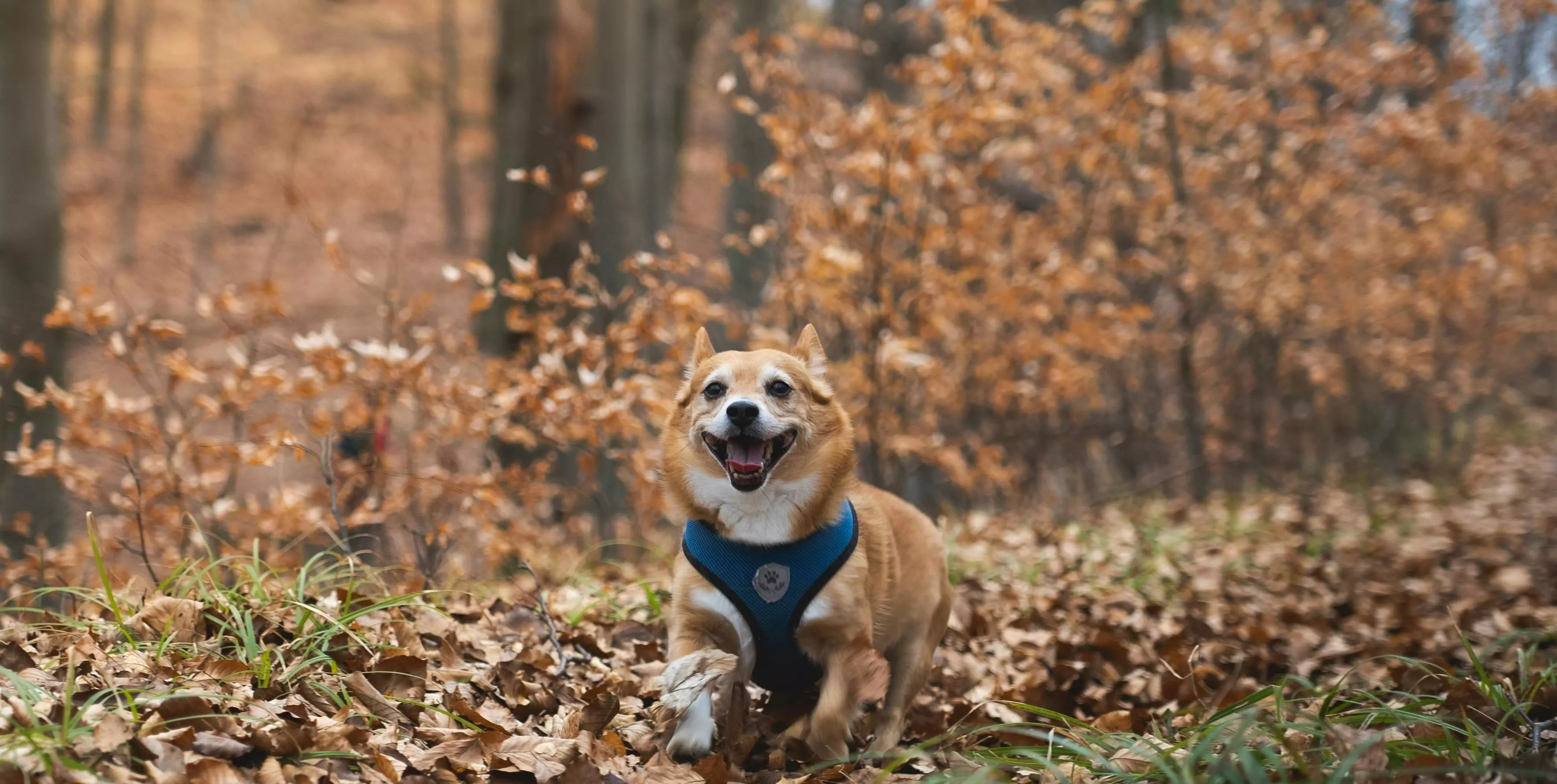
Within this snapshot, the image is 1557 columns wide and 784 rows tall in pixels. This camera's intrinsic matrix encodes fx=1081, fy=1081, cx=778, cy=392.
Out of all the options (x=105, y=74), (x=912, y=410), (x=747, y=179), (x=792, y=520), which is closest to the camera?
(x=792, y=520)

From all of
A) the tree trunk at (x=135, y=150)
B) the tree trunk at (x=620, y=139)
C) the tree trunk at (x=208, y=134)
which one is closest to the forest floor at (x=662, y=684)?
the tree trunk at (x=620, y=139)

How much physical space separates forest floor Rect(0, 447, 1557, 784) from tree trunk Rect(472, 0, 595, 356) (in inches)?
130

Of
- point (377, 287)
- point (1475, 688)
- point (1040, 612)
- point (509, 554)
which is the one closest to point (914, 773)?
point (1475, 688)

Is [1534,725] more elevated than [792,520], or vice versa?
[792,520]

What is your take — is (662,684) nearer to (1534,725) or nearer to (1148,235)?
(1534,725)

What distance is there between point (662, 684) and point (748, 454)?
29.9 inches

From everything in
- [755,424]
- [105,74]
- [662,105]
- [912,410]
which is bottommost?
[912,410]

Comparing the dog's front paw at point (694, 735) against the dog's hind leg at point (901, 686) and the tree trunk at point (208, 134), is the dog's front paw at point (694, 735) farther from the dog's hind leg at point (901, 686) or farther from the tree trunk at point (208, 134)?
the tree trunk at point (208, 134)

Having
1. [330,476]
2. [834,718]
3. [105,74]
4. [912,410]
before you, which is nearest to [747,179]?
[912,410]

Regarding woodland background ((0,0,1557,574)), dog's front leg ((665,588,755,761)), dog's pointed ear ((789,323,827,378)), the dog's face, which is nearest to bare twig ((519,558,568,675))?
dog's front leg ((665,588,755,761))

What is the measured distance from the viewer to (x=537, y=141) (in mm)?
9117

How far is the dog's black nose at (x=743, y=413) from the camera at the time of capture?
340 cm

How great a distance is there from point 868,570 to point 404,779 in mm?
1638

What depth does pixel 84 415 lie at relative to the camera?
566 centimetres
